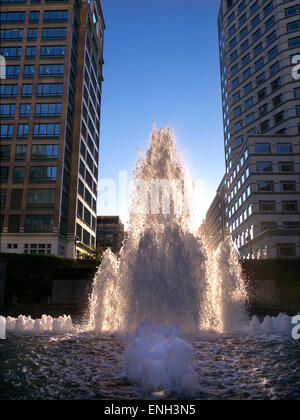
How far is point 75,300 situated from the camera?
68.4 ft

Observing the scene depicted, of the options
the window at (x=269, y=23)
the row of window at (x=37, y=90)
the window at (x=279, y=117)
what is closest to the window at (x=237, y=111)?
the window at (x=279, y=117)

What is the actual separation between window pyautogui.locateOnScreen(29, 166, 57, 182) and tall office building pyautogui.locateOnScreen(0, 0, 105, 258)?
5.8 inches

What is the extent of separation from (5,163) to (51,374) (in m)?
46.8

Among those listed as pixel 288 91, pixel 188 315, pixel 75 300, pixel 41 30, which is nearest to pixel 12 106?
pixel 41 30

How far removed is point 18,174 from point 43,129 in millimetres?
7859

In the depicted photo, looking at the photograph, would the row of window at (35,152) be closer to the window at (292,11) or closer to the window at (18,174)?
the window at (18,174)

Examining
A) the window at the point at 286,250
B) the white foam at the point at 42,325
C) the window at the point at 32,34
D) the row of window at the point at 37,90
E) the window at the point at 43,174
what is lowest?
the white foam at the point at 42,325

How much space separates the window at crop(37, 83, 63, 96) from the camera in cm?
4803

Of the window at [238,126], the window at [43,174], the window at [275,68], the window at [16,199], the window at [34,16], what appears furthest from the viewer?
Answer: the window at [238,126]

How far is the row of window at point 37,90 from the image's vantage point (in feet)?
158

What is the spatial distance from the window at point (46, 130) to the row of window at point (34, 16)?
18510 mm

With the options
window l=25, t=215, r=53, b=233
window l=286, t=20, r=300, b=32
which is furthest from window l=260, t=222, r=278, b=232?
window l=286, t=20, r=300, b=32

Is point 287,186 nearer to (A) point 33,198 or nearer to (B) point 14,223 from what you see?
(A) point 33,198

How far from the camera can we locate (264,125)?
49344 millimetres
